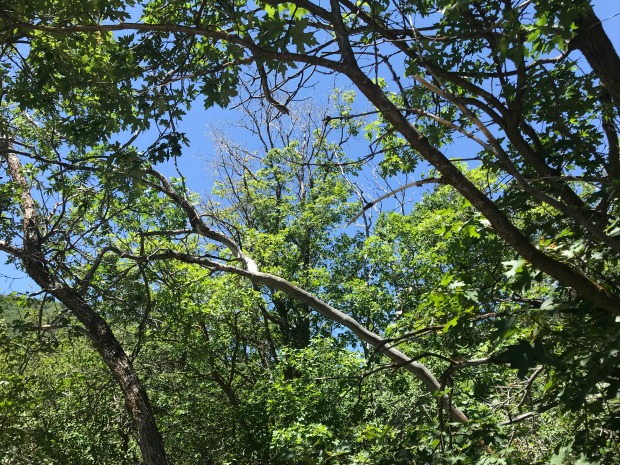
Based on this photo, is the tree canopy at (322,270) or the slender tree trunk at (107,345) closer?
the tree canopy at (322,270)

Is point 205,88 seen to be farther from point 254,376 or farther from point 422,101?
point 254,376

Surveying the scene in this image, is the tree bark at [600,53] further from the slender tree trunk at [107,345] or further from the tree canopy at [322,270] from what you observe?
the slender tree trunk at [107,345]

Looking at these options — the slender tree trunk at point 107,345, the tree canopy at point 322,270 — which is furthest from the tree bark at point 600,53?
the slender tree trunk at point 107,345

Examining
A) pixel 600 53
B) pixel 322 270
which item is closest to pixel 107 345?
pixel 600 53

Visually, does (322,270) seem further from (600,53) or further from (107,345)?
(600,53)

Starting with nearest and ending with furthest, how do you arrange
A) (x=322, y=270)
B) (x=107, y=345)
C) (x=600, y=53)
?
1. (x=600, y=53)
2. (x=107, y=345)
3. (x=322, y=270)

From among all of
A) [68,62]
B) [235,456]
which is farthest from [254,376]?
[68,62]

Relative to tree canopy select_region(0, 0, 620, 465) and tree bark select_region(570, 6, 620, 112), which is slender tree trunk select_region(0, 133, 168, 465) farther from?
tree bark select_region(570, 6, 620, 112)

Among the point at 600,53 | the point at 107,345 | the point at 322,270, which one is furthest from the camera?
the point at 322,270

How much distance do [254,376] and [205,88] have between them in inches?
356

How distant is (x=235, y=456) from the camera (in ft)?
29.9

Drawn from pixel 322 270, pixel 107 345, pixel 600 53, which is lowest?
pixel 600 53

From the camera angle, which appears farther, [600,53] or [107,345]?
[107,345]

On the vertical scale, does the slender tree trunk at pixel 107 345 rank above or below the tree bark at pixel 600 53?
above
